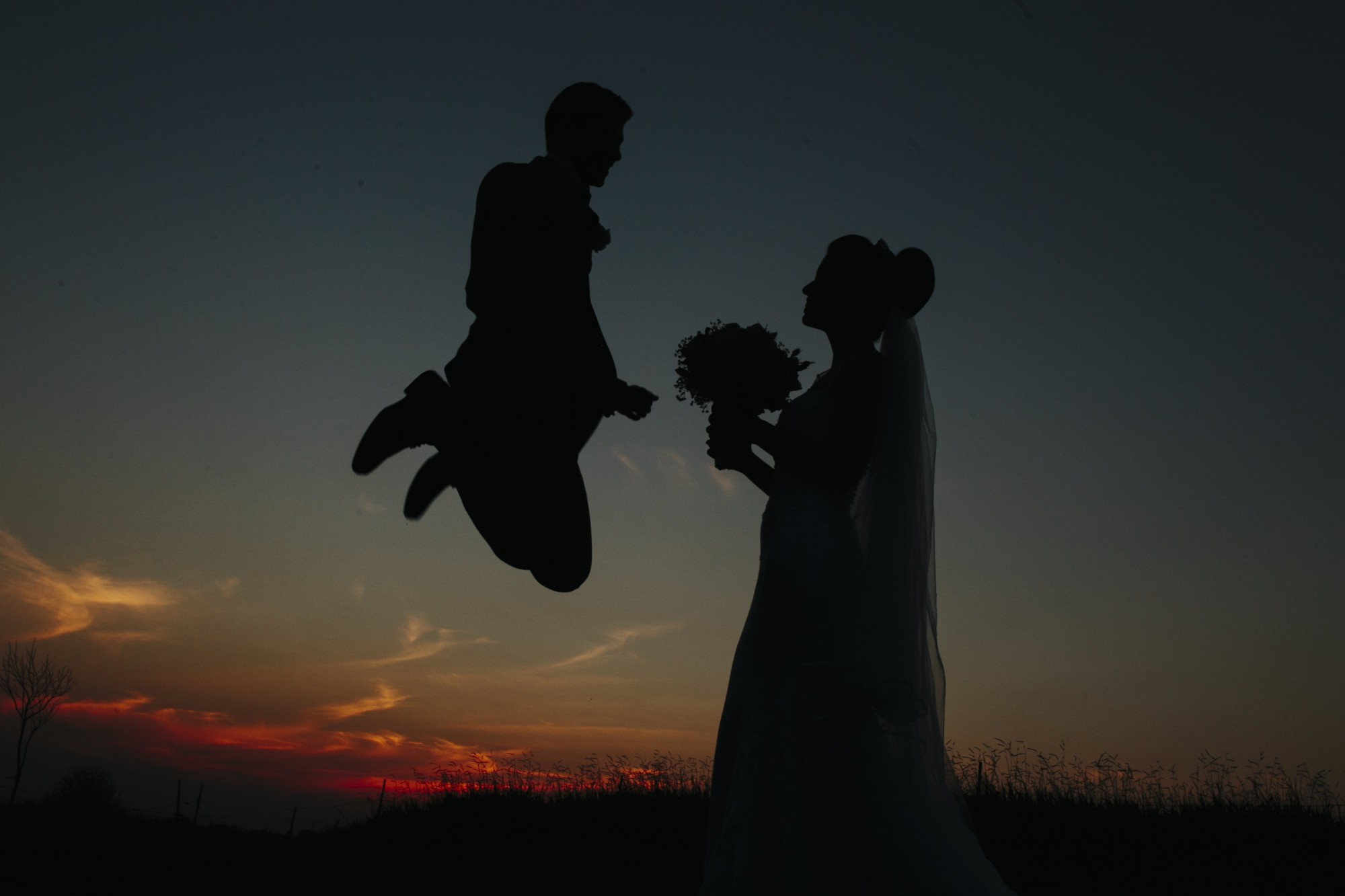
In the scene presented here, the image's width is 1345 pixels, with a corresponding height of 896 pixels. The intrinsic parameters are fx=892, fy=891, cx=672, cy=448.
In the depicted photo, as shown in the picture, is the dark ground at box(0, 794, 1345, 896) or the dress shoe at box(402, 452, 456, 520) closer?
the dress shoe at box(402, 452, 456, 520)

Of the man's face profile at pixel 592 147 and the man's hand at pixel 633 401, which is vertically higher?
the man's face profile at pixel 592 147

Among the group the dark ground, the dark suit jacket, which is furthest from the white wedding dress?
the dark ground

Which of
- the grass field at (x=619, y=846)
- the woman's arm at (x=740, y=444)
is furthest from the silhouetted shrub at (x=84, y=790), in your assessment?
the woman's arm at (x=740, y=444)

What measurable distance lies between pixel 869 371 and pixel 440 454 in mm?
2335

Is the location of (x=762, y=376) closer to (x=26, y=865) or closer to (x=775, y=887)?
(x=775, y=887)

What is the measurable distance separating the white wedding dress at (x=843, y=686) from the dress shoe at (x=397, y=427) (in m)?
1.92

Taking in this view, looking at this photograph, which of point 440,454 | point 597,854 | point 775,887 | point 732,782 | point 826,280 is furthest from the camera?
point 597,854

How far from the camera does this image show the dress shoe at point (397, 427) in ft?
10.7

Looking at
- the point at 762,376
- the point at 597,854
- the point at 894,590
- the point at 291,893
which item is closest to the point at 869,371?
the point at 762,376

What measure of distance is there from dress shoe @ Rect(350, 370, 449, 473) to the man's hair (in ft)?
4.06

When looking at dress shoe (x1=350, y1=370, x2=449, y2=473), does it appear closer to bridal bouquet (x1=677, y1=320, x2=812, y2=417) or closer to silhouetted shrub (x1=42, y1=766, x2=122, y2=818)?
bridal bouquet (x1=677, y1=320, x2=812, y2=417)

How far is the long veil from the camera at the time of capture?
3984 millimetres

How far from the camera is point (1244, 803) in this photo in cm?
797

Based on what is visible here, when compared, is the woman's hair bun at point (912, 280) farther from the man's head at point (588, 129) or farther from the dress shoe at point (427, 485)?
the dress shoe at point (427, 485)
